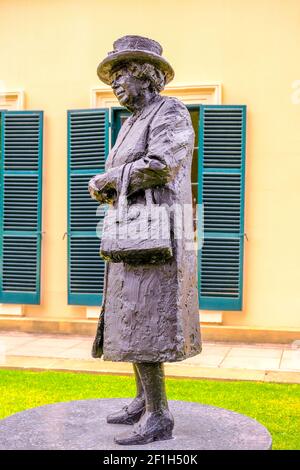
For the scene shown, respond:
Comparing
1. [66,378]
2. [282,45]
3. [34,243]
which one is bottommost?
[66,378]

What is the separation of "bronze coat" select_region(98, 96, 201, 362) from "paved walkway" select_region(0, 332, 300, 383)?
2.81 meters

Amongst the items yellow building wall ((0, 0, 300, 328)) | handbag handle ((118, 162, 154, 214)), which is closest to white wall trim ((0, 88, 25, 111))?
yellow building wall ((0, 0, 300, 328))

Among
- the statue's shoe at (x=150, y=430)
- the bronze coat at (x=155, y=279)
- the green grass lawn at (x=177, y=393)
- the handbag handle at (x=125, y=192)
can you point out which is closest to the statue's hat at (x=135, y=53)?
the bronze coat at (x=155, y=279)

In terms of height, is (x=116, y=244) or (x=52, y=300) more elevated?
(x=116, y=244)

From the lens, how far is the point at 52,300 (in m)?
7.93

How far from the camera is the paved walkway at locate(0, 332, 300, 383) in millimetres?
5480

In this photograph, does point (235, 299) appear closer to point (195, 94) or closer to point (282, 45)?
point (195, 94)

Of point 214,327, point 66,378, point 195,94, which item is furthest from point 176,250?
point 195,94

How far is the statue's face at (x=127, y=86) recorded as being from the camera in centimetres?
276

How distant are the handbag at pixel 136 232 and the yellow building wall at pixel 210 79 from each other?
495cm

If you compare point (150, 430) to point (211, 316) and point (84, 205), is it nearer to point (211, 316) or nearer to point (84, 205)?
point (211, 316)

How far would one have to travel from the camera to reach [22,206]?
7844 millimetres
